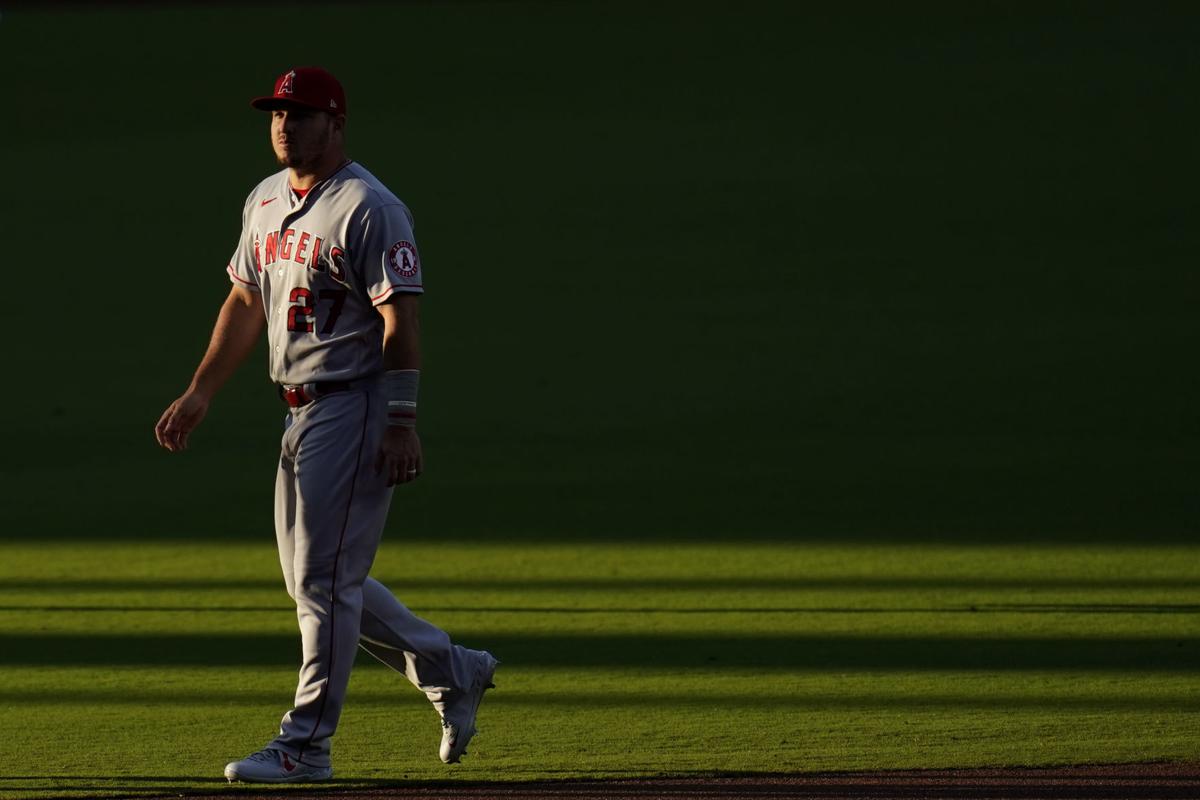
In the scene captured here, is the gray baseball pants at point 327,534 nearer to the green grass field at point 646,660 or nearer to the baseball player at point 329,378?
the baseball player at point 329,378

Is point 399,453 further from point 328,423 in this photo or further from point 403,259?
point 403,259

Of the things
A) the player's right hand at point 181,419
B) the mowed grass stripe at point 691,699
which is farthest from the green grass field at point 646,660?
the player's right hand at point 181,419

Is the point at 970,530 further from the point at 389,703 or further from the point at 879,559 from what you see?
the point at 389,703

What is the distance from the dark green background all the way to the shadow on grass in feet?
5.77

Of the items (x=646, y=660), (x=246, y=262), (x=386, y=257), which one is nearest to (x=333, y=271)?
(x=386, y=257)

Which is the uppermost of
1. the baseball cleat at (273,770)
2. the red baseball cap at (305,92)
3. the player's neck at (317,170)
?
the red baseball cap at (305,92)

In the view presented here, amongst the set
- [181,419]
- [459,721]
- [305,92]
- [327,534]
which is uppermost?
[305,92]

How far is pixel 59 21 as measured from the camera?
2245 centimetres

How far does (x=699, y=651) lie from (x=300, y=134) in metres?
2.37

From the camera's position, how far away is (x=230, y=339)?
471 centimetres

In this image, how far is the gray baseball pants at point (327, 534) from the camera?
4379 mm

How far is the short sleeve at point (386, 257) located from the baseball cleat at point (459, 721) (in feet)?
3.24

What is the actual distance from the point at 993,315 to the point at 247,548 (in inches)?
261

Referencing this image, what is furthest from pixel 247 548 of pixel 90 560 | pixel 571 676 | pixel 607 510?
pixel 571 676
